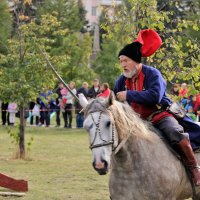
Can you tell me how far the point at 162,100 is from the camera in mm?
6930

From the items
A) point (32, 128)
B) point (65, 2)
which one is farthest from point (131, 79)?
point (65, 2)

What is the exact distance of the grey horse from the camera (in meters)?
5.71

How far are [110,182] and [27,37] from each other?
Answer: 954 centimetres

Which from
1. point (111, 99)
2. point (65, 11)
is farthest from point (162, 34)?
point (65, 11)

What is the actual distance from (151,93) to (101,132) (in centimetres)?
105

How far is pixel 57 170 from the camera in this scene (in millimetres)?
13812

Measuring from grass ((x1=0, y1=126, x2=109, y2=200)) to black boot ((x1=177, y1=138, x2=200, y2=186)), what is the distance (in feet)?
12.4

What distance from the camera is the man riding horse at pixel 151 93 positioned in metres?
6.59

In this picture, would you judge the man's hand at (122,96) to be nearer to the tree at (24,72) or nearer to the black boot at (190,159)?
the black boot at (190,159)

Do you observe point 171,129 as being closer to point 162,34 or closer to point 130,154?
point 130,154

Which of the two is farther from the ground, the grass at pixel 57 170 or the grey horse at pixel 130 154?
the grey horse at pixel 130 154

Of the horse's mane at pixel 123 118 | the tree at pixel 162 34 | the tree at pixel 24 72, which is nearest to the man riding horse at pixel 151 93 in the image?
the horse's mane at pixel 123 118

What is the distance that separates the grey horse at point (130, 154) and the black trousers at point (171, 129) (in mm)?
114

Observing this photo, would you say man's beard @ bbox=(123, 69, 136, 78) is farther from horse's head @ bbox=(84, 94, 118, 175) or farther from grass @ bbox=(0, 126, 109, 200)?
grass @ bbox=(0, 126, 109, 200)
